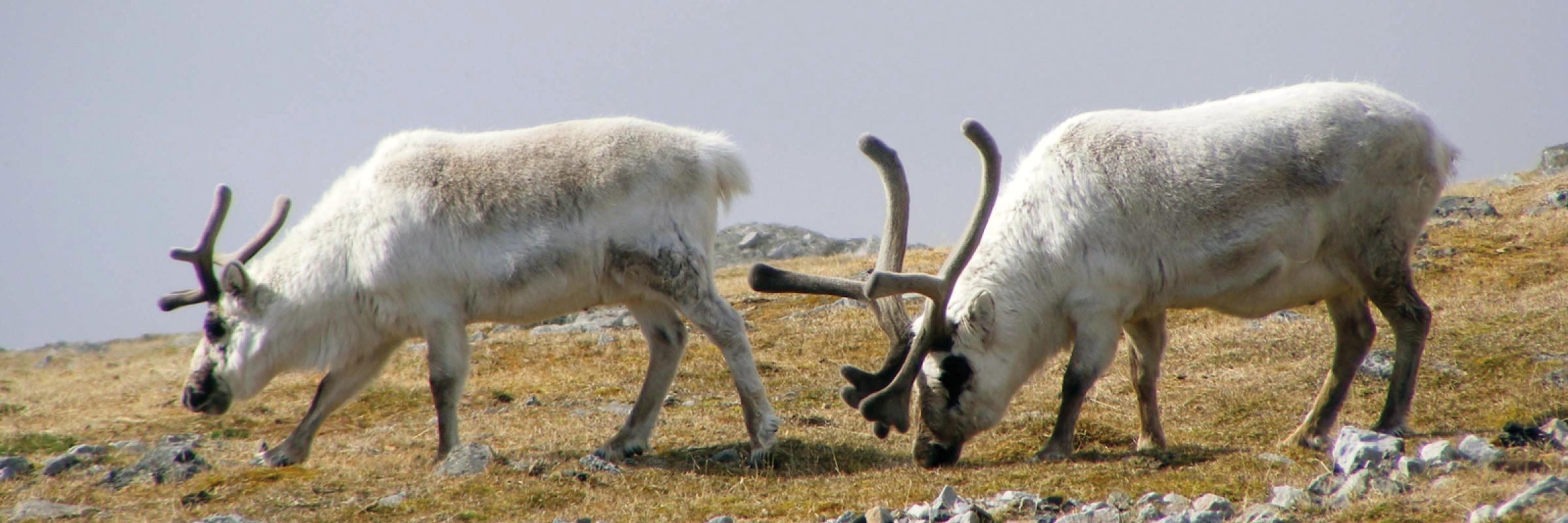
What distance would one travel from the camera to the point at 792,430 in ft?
32.8

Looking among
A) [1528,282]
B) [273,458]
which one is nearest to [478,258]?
[273,458]

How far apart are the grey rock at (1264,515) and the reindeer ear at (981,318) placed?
110 inches

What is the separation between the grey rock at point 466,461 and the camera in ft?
26.9

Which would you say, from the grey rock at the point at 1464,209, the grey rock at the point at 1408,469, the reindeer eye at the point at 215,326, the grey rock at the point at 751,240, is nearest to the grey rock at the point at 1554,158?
the grey rock at the point at 1464,209

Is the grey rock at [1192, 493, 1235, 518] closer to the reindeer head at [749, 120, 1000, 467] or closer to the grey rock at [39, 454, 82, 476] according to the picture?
the reindeer head at [749, 120, 1000, 467]

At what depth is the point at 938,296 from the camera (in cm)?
781


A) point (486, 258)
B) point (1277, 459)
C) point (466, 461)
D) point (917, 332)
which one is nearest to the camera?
point (1277, 459)

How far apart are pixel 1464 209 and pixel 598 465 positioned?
15691 millimetres

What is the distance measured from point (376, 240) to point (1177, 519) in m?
6.01

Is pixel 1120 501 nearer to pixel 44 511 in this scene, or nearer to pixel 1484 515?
pixel 1484 515

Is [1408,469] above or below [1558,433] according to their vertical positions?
above

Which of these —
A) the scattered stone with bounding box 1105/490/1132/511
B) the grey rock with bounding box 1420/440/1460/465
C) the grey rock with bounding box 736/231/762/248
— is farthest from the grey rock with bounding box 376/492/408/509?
the grey rock with bounding box 736/231/762/248

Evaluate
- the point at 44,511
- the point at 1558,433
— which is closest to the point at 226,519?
the point at 44,511

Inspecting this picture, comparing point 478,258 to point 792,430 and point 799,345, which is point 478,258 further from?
point 799,345
